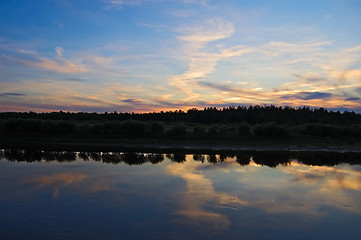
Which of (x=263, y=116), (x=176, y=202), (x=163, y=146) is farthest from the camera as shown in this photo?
(x=263, y=116)

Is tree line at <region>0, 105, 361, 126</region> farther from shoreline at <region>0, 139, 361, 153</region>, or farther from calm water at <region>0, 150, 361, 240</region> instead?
calm water at <region>0, 150, 361, 240</region>

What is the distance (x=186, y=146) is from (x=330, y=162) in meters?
19.6

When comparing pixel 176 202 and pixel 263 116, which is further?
pixel 263 116

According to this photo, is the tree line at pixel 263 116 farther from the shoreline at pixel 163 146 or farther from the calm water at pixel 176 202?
the calm water at pixel 176 202

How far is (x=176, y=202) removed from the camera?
1439cm

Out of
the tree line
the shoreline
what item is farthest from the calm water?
the tree line

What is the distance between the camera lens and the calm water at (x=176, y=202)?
35.1 ft

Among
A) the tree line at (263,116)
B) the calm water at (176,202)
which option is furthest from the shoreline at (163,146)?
the tree line at (263,116)

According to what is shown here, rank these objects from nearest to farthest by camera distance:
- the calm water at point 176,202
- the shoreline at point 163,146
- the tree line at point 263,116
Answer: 1. the calm water at point 176,202
2. the shoreline at point 163,146
3. the tree line at point 263,116

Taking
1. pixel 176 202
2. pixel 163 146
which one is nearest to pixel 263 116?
pixel 163 146

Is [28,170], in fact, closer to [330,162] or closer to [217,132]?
[330,162]

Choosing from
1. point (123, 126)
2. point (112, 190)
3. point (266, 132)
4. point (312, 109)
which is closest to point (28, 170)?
point (112, 190)

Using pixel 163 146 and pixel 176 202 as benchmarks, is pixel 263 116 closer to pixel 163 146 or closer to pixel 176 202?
pixel 163 146

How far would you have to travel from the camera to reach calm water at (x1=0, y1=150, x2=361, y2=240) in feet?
35.1
